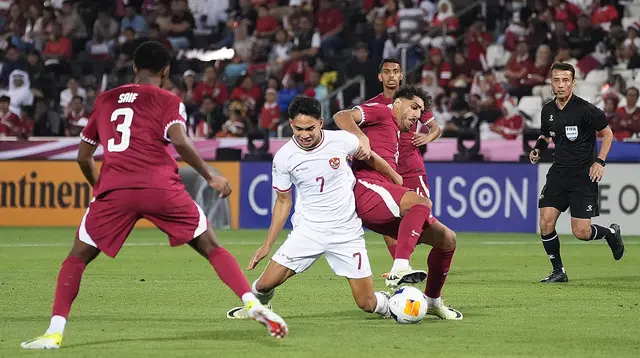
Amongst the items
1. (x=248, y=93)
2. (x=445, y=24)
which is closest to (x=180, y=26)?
(x=248, y=93)

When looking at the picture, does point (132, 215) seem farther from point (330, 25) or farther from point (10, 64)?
point (10, 64)

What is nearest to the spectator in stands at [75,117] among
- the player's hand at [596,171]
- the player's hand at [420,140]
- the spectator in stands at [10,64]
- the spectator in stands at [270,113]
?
the spectator in stands at [10,64]

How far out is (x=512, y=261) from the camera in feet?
50.2

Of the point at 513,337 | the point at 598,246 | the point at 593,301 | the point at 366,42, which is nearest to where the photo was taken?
the point at 513,337

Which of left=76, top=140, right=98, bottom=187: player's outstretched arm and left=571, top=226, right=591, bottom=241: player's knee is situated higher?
left=76, top=140, right=98, bottom=187: player's outstretched arm

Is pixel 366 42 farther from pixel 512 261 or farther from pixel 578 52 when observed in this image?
pixel 512 261

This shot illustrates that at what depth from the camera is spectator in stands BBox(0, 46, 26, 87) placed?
26.3 meters

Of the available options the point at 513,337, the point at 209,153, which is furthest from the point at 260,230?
the point at 513,337

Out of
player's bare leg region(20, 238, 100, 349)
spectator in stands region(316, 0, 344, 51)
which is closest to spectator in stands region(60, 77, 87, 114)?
spectator in stands region(316, 0, 344, 51)

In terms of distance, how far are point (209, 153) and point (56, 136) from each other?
3964mm

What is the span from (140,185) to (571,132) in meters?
6.51

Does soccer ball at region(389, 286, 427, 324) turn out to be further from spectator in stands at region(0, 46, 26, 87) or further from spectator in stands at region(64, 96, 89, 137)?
spectator in stands at region(0, 46, 26, 87)

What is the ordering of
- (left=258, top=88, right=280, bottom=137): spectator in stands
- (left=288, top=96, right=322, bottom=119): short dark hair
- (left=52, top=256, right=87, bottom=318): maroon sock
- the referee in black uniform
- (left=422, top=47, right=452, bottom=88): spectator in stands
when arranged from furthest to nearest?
1. (left=422, top=47, right=452, bottom=88): spectator in stands
2. (left=258, top=88, right=280, bottom=137): spectator in stands
3. the referee in black uniform
4. (left=288, top=96, right=322, bottom=119): short dark hair
5. (left=52, top=256, right=87, bottom=318): maroon sock

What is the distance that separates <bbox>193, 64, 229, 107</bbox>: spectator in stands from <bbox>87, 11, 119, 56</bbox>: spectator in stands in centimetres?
353
